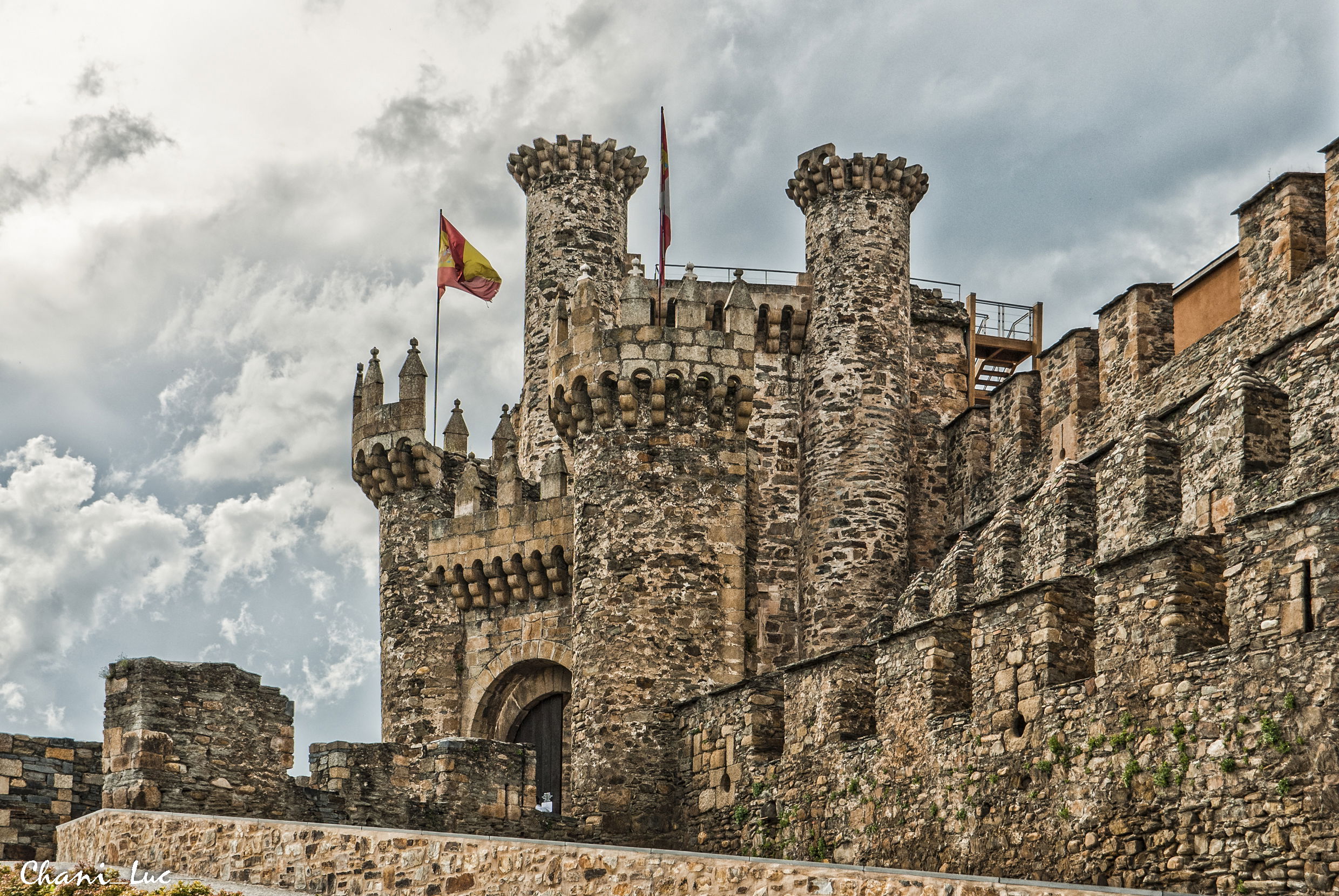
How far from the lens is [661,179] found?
1260 inches

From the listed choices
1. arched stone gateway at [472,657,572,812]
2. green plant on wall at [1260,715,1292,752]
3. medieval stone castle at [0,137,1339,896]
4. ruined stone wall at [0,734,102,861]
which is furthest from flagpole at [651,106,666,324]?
green plant on wall at [1260,715,1292,752]

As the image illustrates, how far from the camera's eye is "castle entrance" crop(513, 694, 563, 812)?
94.4ft

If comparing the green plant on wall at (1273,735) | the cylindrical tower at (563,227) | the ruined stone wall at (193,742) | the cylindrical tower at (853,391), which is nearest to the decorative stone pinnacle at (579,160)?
the cylindrical tower at (563,227)

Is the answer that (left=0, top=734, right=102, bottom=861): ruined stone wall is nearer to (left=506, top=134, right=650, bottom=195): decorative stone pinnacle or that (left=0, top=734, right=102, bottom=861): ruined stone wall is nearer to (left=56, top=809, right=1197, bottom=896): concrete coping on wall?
(left=56, top=809, right=1197, bottom=896): concrete coping on wall

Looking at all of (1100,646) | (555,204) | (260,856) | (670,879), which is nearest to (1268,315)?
(1100,646)

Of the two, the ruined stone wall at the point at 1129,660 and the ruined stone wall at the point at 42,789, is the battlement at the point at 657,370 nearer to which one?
the ruined stone wall at the point at 1129,660

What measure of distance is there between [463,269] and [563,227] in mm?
1882

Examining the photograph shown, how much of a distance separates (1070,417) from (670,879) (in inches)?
492

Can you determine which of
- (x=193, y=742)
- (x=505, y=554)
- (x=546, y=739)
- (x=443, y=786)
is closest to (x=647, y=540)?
(x=443, y=786)

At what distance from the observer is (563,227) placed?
33.7m

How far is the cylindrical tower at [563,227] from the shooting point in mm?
33125

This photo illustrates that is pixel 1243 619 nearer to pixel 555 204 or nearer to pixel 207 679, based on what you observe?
pixel 207 679

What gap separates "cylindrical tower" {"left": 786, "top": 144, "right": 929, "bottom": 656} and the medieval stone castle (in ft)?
0.18

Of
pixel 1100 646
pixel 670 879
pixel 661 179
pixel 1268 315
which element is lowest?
pixel 670 879
